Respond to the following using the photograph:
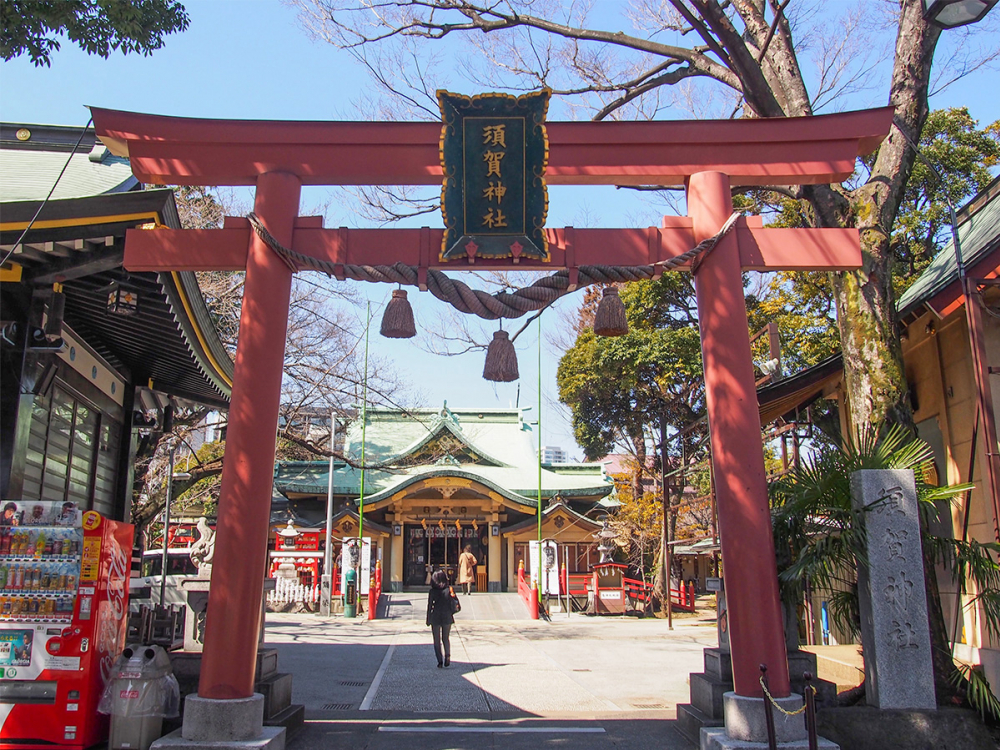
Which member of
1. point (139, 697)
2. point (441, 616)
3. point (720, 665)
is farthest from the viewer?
point (441, 616)

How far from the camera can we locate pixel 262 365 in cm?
625

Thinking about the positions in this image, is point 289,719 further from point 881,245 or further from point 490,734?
point 881,245

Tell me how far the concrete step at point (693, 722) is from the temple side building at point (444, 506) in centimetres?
2026

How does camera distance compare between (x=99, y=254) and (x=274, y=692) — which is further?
(x=99, y=254)

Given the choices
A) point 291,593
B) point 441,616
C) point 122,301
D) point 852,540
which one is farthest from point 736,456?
point 291,593

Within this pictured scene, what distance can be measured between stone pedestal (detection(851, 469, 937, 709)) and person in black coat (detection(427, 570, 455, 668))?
6951mm

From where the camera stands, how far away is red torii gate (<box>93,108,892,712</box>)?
20.5ft

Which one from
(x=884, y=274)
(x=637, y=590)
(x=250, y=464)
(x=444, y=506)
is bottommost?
(x=637, y=590)

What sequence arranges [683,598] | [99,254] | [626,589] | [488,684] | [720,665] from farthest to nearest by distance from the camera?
[683,598] → [626,589] → [488,684] → [99,254] → [720,665]

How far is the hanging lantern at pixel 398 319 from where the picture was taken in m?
6.97

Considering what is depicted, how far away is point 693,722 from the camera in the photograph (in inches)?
250

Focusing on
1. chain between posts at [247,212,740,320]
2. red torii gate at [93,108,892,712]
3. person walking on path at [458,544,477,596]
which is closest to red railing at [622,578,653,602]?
person walking on path at [458,544,477,596]

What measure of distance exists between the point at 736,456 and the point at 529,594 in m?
17.9

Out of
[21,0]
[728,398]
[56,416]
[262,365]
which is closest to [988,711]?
[728,398]
